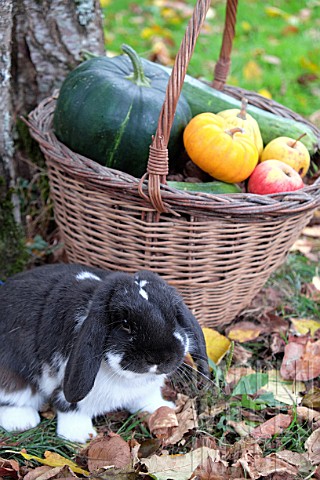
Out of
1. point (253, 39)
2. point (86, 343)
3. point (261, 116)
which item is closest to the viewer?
point (86, 343)

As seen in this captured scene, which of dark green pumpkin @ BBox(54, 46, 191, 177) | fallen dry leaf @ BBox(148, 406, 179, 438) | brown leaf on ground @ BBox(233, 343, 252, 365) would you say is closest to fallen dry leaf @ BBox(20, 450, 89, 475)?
fallen dry leaf @ BBox(148, 406, 179, 438)

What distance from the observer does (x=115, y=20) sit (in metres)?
5.09

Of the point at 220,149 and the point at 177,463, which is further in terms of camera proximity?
the point at 220,149

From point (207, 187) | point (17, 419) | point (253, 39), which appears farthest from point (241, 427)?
point (253, 39)

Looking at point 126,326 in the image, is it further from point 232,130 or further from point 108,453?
point 232,130

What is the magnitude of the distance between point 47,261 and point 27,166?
503 millimetres

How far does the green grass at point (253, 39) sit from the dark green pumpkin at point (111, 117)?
1.83m

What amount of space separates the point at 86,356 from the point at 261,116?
1416mm

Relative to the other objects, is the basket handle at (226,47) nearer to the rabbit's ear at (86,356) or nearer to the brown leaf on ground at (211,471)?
the rabbit's ear at (86,356)

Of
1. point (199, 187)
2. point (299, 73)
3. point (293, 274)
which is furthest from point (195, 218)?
point (299, 73)

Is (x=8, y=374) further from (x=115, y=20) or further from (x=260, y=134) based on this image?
(x=115, y=20)

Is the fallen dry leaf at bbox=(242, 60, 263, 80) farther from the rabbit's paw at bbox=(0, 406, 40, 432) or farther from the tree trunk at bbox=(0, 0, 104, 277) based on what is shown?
the rabbit's paw at bbox=(0, 406, 40, 432)

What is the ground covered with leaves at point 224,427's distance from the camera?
5.70 ft

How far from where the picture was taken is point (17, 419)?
6.28 feet
